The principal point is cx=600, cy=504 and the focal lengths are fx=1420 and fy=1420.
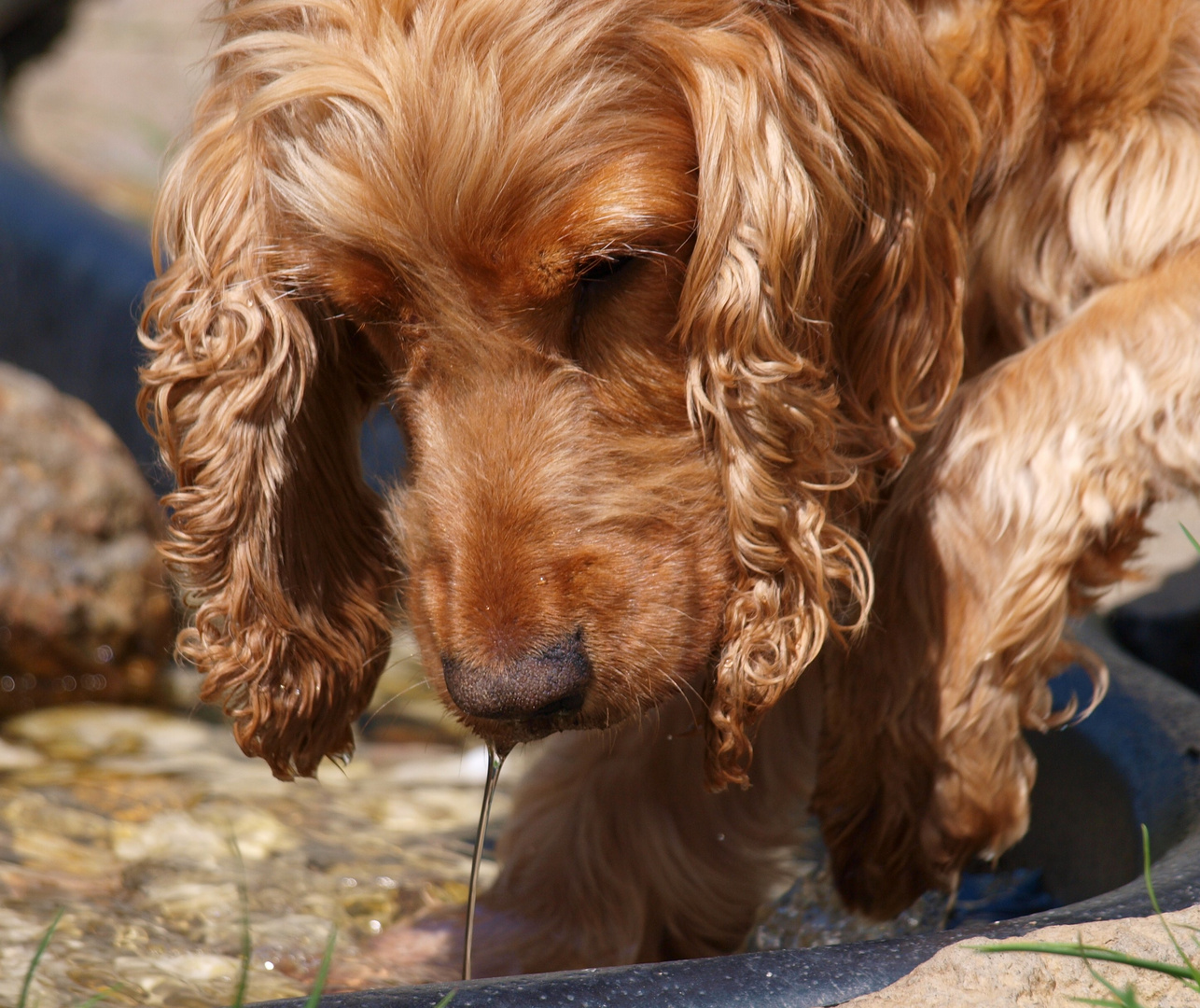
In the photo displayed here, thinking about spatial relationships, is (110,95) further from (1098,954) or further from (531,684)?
(1098,954)

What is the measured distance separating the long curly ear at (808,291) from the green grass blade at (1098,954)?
0.57 meters

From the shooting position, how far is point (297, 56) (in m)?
2.10

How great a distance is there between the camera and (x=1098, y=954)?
162cm

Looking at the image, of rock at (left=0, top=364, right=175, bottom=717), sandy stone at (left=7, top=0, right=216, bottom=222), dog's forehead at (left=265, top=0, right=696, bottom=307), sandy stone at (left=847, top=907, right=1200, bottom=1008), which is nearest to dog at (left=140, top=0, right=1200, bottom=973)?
dog's forehead at (left=265, top=0, right=696, bottom=307)

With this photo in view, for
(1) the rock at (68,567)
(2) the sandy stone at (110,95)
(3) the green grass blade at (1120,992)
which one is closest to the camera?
(3) the green grass blade at (1120,992)

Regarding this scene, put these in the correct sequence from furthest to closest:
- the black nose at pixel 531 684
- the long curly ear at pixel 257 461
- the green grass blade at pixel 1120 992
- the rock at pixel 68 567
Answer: the rock at pixel 68 567 < the long curly ear at pixel 257 461 < the black nose at pixel 531 684 < the green grass blade at pixel 1120 992

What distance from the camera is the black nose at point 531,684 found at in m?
1.89

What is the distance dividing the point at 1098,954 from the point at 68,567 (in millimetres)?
3422

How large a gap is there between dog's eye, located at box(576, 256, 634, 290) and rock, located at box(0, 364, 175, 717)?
102 inches

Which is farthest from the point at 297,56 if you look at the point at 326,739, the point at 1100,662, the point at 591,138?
the point at 1100,662

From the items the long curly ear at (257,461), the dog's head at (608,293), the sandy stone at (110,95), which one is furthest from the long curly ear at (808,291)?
the sandy stone at (110,95)

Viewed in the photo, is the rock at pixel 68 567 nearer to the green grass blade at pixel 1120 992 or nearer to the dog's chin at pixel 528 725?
the dog's chin at pixel 528 725

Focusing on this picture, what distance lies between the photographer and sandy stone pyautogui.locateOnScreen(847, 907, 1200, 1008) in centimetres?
160

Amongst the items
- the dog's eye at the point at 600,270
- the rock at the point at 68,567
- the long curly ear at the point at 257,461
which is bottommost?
the rock at the point at 68,567
